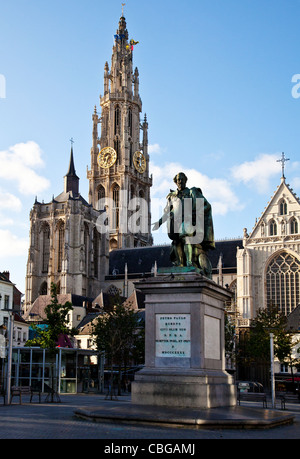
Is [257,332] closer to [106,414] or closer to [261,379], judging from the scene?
[261,379]

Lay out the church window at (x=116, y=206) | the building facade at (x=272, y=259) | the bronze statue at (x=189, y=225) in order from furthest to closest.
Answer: the church window at (x=116, y=206) < the building facade at (x=272, y=259) < the bronze statue at (x=189, y=225)

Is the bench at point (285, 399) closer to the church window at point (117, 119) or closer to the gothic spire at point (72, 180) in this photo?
the gothic spire at point (72, 180)

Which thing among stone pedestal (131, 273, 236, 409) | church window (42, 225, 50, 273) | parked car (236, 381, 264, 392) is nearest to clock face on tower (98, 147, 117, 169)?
church window (42, 225, 50, 273)

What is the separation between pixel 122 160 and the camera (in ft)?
341

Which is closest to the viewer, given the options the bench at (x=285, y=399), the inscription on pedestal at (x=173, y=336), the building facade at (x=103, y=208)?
the inscription on pedestal at (x=173, y=336)

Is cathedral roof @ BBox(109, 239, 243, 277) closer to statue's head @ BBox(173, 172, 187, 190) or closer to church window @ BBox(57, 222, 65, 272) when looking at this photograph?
church window @ BBox(57, 222, 65, 272)

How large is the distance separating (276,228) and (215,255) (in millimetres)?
17370

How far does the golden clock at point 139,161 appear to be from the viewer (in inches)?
4209

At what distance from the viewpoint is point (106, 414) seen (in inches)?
467

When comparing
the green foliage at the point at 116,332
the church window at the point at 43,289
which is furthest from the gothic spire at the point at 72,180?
the green foliage at the point at 116,332

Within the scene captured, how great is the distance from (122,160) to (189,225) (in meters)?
→ 90.2

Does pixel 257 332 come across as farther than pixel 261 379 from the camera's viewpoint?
No

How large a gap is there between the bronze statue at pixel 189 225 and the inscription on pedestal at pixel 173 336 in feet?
4.99
